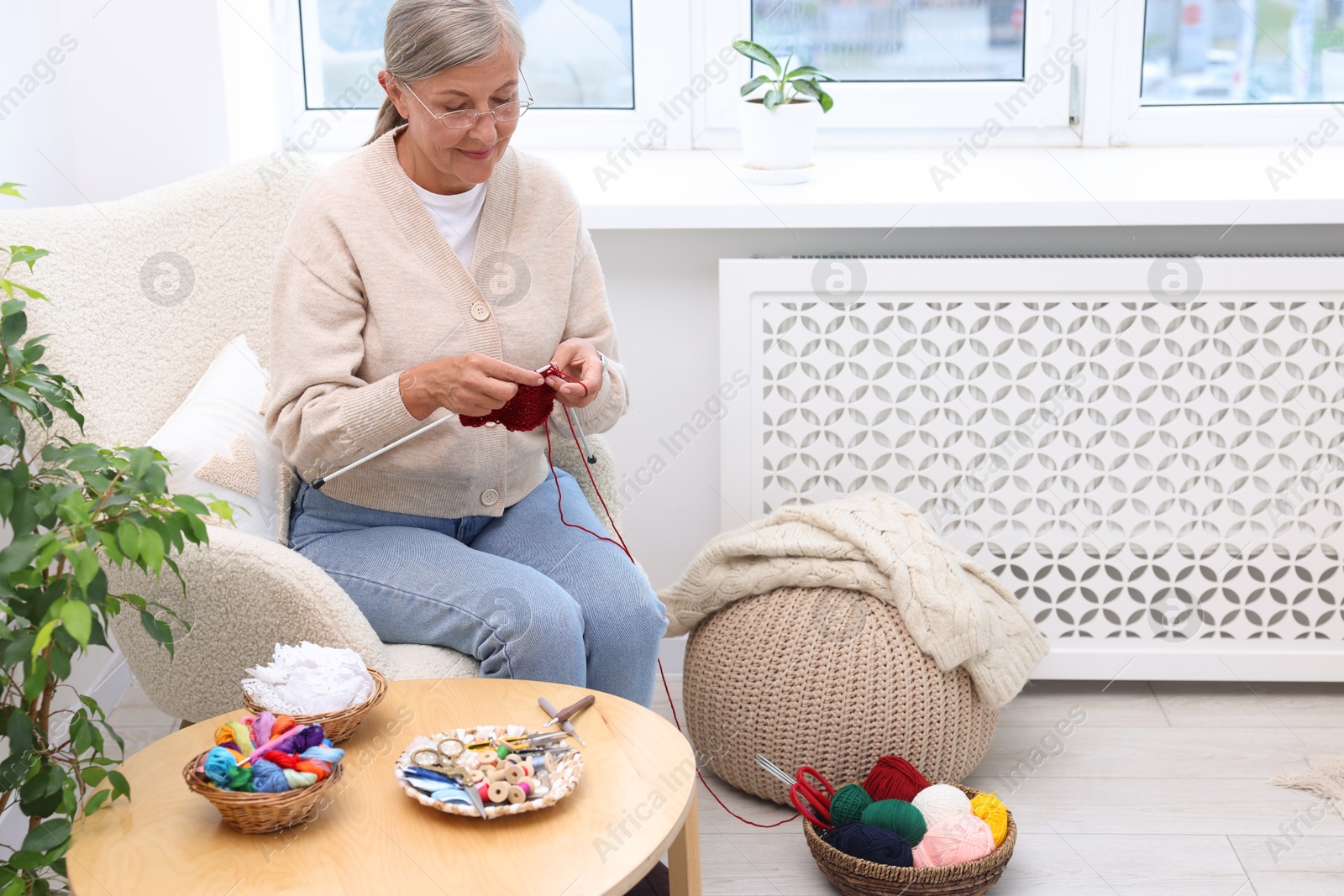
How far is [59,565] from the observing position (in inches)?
41.8

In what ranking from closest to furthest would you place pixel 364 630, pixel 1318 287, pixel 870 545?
pixel 364 630, pixel 870 545, pixel 1318 287

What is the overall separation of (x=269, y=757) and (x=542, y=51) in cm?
165

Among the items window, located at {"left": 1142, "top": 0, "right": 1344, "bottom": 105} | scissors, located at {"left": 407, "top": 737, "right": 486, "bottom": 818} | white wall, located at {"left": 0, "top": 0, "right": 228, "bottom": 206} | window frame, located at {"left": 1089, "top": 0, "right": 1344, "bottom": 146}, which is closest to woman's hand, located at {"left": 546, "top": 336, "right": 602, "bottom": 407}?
scissors, located at {"left": 407, "top": 737, "right": 486, "bottom": 818}

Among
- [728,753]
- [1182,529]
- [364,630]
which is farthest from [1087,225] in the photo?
[364,630]

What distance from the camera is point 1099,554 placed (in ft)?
6.81

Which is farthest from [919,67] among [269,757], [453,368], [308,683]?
[269,757]

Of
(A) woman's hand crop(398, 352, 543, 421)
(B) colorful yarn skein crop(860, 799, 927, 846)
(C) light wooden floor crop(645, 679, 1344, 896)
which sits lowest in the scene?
(C) light wooden floor crop(645, 679, 1344, 896)

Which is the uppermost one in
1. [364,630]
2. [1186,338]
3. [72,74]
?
[72,74]

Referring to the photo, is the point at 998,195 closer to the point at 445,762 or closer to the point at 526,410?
the point at 526,410

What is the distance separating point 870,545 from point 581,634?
541mm

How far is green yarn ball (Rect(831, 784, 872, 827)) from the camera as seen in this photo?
1.59 meters

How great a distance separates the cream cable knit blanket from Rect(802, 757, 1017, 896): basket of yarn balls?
21cm

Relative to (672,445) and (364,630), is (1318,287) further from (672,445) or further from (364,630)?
(364,630)

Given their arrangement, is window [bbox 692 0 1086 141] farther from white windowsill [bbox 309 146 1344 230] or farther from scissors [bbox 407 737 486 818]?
scissors [bbox 407 737 486 818]
